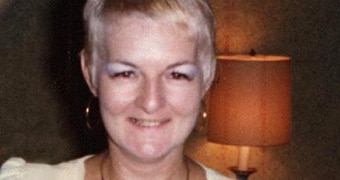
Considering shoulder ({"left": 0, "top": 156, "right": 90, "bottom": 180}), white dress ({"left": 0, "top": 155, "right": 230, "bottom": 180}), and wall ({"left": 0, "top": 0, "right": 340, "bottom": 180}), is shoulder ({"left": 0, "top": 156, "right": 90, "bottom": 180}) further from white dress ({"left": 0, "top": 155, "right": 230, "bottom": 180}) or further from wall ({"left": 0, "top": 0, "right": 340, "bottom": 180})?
wall ({"left": 0, "top": 0, "right": 340, "bottom": 180})

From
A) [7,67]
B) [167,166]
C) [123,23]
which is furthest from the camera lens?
[7,67]

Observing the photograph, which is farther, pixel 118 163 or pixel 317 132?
pixel 317 132

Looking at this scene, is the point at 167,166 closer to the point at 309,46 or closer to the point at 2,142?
the point at 2,142

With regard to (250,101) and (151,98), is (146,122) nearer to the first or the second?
(151,98)

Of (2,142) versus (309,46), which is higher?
(309,46)

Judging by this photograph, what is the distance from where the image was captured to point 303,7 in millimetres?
2840

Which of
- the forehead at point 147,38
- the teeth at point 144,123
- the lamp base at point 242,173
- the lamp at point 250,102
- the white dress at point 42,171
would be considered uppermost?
the forehead at point 147,38

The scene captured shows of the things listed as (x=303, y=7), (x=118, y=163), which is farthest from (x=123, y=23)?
(x=303, y=7)

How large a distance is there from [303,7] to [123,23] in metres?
1.72

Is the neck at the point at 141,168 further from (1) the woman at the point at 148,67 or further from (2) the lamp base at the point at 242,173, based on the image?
(2) the lamp base at the point at 242,173

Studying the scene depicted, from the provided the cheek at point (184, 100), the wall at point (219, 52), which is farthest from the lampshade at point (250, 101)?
the cheek at point (184, 100)

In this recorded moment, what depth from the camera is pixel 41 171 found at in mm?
1423

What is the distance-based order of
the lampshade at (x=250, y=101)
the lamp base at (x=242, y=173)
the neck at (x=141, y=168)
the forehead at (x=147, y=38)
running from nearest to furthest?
the forehead at (x=147, y=38), the neck at (x=141, y=168), the lampshade at (x=250, y=101), the lamp base at (x=242, y=173)

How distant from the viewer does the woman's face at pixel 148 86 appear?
4.07ft
